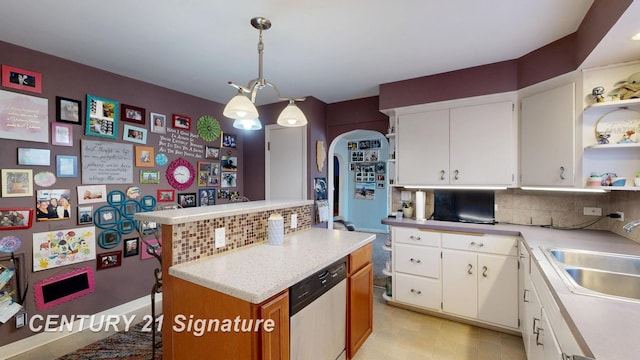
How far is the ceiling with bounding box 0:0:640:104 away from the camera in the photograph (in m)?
1.70

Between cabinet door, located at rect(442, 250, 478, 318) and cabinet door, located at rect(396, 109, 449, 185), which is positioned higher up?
cabinet door, located at rect(396, 109, 449, 185)

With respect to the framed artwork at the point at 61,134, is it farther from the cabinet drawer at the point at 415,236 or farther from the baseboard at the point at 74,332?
the cabinet drawer at the point at 415,236

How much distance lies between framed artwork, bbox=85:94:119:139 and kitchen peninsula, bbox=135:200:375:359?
5.80ft

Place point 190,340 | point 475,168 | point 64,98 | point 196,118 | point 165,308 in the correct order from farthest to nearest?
point 196,118
point 475,168
point 64,98
point 165,308
point 190,340

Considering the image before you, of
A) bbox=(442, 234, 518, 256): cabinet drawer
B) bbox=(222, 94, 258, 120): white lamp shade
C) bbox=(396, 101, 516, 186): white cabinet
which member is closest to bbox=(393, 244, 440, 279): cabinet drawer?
bbox=(442, 234, 518, 256): cabinet drawer

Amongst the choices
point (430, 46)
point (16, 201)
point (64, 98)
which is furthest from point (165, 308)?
point (430, 46)

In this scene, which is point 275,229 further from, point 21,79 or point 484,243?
point 21,79

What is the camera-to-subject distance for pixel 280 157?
3885mm

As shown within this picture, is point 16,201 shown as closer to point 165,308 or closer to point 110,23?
point 110,23

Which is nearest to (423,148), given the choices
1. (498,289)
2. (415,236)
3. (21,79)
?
(415,236)

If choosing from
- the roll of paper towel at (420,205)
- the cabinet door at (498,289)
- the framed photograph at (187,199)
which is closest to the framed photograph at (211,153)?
the framed photograph at (187,199)

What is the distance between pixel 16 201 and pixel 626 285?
427cm

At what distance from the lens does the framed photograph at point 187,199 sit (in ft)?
10.9

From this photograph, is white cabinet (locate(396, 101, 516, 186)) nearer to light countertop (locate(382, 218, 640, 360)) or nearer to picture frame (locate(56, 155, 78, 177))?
light countertop (locate(382, 218, 640, 360))
